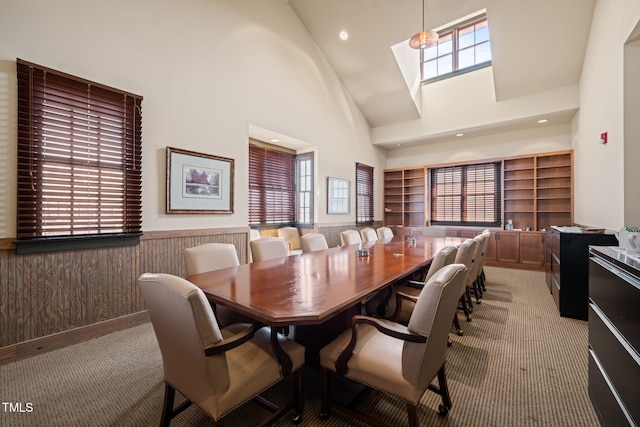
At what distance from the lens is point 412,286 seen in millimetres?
2408

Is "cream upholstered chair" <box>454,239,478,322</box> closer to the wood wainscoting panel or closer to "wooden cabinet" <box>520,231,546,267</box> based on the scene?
the wood wainscoting panel

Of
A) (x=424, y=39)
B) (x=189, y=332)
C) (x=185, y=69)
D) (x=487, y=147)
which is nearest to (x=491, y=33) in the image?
(x=424, y=39)

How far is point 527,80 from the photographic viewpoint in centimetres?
512

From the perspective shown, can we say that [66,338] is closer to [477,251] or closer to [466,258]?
[466,258]

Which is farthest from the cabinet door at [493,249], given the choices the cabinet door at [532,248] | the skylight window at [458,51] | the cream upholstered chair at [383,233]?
the skylight window at [458,51]

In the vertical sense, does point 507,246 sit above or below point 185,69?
below

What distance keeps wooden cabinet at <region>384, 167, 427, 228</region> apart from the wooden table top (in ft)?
16.0

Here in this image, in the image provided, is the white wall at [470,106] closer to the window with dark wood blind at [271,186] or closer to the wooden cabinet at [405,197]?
the wooden cabinet at [405,197]

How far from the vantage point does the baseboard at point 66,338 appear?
7.35ft

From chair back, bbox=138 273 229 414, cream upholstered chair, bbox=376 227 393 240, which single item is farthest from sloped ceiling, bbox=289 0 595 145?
chair back, bbox=138 273 229 414

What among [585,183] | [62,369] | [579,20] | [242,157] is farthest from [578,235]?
[62,369]

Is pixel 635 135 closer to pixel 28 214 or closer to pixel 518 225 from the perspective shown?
pixel 518 225

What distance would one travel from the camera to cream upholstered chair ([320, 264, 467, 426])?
48.9 inches

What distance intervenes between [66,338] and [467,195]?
24.6 ft
